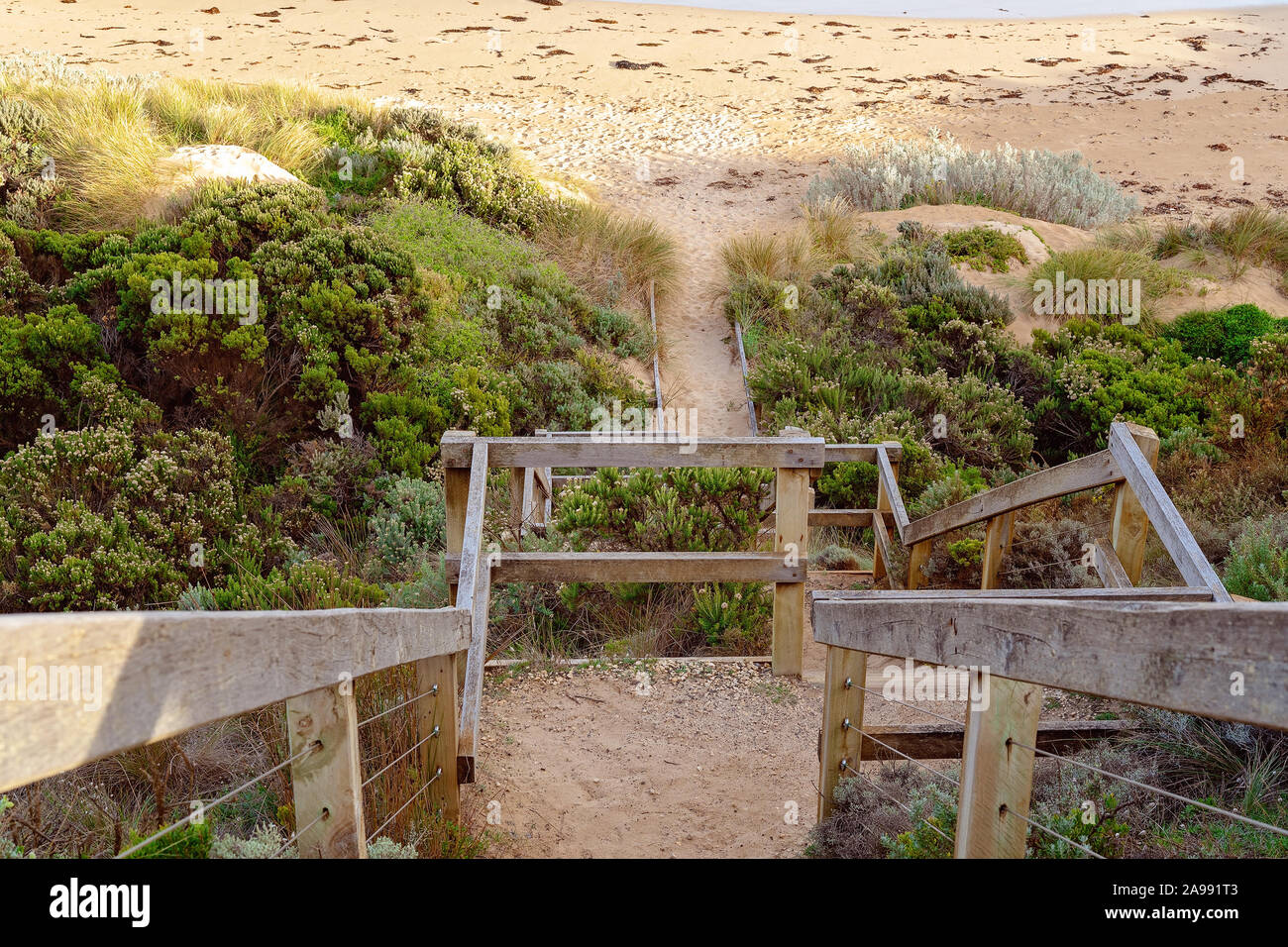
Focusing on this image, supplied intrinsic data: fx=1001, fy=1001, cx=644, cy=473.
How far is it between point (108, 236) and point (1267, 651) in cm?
1087

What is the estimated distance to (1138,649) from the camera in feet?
4.50

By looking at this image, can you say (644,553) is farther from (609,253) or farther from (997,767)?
(609,253)

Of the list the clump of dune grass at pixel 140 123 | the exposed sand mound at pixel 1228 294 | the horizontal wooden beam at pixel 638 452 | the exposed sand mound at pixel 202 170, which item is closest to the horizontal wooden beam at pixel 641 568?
the horizontal wooden beam at pixel 638 452

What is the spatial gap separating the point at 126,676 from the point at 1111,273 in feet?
45.3

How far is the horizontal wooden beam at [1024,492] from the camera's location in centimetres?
476

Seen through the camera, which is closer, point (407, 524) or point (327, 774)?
point (327, 774)

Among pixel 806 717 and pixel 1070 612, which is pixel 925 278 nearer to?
pixel 806 717

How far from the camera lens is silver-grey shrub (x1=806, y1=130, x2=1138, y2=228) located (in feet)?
54.5

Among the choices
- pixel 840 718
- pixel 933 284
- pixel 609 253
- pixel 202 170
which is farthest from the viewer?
pixel 609 253

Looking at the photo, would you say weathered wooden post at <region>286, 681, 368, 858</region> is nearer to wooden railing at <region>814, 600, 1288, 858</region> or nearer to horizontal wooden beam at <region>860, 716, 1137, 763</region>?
wooden railing at <region>814, 600, 1288, 858</region>

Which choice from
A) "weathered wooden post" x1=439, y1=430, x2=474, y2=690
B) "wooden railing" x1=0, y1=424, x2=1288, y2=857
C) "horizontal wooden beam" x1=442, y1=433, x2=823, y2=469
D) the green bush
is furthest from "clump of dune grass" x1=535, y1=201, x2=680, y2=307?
the green bush

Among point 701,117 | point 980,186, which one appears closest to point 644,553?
point 980,186

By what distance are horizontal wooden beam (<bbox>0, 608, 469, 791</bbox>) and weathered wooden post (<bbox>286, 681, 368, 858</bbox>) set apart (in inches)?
12.0

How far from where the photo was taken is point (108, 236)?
9.86m
